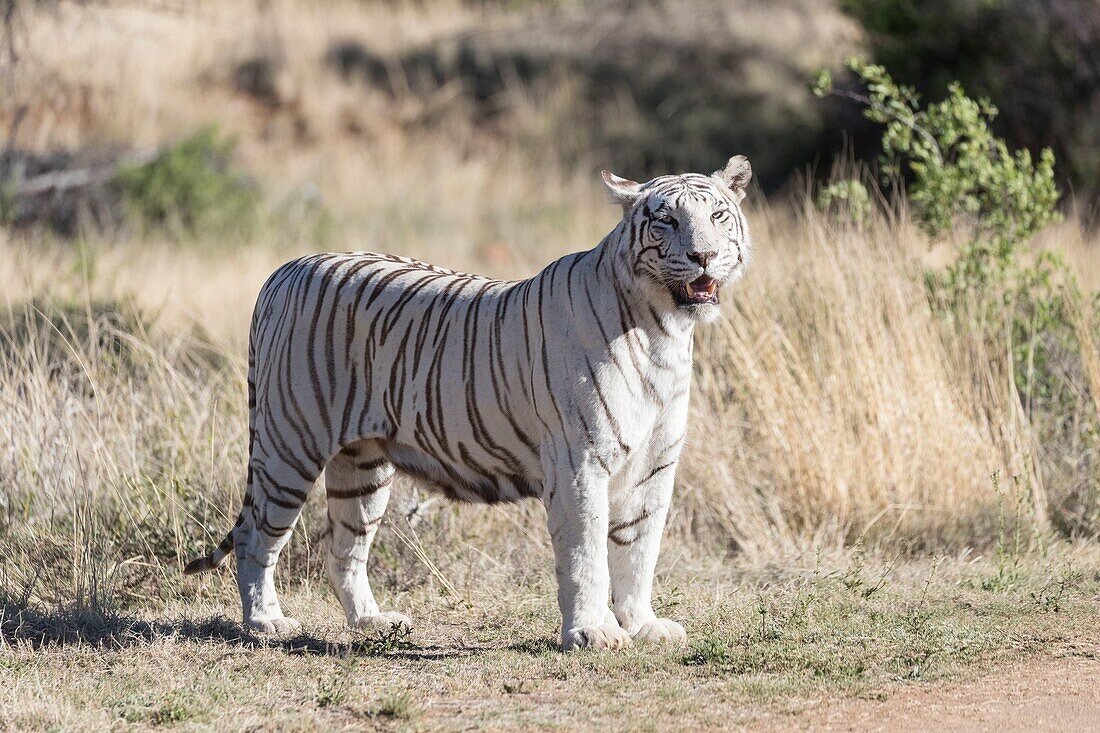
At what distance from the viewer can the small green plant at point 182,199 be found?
1477cm

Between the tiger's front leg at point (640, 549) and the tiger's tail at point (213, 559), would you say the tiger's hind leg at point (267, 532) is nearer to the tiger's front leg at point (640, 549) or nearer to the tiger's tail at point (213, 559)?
the tiger's tail at point (213, 559)

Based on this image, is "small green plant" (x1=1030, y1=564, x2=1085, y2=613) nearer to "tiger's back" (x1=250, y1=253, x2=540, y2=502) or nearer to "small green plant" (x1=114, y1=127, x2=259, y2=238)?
"tiger's back" (x1=250, y1=253, x2=540, y2=502)

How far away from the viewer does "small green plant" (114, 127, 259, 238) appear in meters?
14.8

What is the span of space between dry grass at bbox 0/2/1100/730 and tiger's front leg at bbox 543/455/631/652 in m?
0.12

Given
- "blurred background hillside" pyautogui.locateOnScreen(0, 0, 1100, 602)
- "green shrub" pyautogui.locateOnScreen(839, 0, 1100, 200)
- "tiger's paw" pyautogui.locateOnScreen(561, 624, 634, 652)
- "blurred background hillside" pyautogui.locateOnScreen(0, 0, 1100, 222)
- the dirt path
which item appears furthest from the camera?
"blurred background hillside" pyautogui.locateOnScreen(0, 0, 1100, 222)

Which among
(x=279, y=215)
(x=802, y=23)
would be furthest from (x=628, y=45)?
(x=279, y=215)

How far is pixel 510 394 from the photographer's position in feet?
17.1

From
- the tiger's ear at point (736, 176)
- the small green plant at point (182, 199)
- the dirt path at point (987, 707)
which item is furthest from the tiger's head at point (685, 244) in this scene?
the small green plant at point (182, 199)

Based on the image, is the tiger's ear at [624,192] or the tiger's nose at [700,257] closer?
the tiger's nose at [700,257]

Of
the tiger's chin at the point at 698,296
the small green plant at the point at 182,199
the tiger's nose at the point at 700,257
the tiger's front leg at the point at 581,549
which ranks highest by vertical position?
the tiger's nose at the point at 700,257

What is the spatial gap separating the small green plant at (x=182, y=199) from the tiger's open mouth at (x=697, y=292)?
1042 cm

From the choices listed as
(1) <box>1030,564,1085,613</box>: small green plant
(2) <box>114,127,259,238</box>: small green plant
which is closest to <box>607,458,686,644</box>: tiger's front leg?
(1) <box>1030,564,1085,613</box>: small green plant

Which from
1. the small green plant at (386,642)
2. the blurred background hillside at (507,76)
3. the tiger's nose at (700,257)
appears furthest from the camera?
the blurred background hillside at (507,76)

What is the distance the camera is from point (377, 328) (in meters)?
5.59
